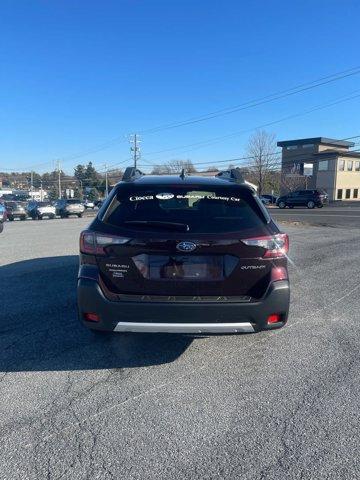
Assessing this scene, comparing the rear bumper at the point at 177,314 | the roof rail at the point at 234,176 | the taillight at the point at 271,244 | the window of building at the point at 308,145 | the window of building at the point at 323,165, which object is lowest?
the rear bumper at the point at 177,314

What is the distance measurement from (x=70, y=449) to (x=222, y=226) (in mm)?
1957

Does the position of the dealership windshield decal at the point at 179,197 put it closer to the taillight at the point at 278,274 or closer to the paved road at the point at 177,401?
the taillight at the point at 278,274

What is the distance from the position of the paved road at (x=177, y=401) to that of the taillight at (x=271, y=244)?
1064 mm

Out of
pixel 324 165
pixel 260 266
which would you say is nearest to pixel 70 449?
pixel 260 266

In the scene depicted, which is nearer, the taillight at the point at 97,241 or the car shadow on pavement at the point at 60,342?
the taillight at the point at 97,241

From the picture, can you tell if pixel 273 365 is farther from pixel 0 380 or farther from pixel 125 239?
pixel 0 380

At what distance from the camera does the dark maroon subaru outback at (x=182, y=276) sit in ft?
10.6

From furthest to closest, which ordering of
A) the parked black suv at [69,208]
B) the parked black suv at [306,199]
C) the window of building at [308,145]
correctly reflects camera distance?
the window of building at [308,145], the parked black suv at [306,199], the parked black suv at [69,208]

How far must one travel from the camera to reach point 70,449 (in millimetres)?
2482

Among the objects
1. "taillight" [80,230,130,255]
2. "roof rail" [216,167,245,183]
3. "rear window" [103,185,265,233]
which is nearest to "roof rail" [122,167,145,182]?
"rear window" [103,185,265,233]

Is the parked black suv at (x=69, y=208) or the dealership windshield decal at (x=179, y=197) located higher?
the dealership windshield decal at (x=179, y=197)

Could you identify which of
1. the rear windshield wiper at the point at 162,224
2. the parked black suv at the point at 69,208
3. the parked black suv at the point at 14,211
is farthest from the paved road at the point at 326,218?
the parked black suv at the point at 14,211

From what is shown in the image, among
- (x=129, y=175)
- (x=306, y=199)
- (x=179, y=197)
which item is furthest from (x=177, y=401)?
(x=306, y=199)

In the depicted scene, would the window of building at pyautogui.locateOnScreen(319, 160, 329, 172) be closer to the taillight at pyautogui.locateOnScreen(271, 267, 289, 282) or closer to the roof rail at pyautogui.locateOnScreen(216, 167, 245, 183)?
the roof rail at pyautogui.locateOnScreen(216, 167, 245, 183)
